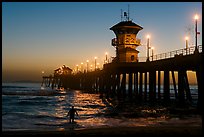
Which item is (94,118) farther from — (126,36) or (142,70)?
(126,36)

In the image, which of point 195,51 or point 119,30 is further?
point 119,30

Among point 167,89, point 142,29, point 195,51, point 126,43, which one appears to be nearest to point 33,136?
point 195,51

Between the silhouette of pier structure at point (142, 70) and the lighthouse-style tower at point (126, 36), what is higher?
the lighthouse-style tower at point (126, 36)

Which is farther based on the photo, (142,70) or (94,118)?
(142,70)

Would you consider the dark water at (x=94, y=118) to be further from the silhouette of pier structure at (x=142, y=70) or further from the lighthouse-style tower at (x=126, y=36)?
the lighthouse-style tower at (x=126, y=36)

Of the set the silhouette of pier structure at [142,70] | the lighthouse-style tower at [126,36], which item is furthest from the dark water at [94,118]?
the lighthouse-style tower at [126,36]

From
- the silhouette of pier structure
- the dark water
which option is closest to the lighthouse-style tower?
the silhouette of pier structure

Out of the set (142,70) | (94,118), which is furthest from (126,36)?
(94,118)

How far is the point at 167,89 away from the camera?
26859mm

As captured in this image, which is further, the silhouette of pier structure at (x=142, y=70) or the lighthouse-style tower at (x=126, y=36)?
the lighthouse-style tower at (x=126, y=36)

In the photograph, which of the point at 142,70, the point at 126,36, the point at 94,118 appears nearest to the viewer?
the point at 94,118

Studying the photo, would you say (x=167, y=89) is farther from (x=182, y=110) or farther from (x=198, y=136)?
(x=198, y=136)

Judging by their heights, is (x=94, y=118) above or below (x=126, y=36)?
below

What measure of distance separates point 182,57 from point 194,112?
426 cm
